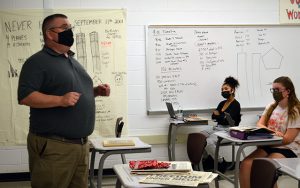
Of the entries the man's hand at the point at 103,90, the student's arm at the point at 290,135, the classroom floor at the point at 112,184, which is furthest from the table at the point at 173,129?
the man's hand at the point at 103,90

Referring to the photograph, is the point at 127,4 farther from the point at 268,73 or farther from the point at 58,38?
the point at 58,38

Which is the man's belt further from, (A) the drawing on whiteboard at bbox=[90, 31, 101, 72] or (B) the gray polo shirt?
(A) the drawing on whiteboard at bbox=[90, 31, 101, 72]

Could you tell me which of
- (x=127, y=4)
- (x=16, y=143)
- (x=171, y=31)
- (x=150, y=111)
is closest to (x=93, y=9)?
(x=127, y=4)

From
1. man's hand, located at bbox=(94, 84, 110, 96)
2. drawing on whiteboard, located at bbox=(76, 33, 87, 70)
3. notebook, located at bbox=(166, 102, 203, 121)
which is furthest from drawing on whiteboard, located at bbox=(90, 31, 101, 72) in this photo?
man's hand, located at bbox=(94, 84, 110, 96)

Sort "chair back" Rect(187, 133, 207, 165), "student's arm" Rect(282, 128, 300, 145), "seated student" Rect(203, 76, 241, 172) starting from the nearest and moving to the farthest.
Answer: "chair back" Rect(187, 133, 207, 165), "student's arm" Rect(282, 128, 300, 145), "seated student" Rect(203, 76, 241, 172)

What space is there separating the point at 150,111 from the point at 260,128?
74.5 inches

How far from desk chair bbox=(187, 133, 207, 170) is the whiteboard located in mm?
1744

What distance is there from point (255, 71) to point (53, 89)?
375cm

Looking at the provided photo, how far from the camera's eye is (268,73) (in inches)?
220

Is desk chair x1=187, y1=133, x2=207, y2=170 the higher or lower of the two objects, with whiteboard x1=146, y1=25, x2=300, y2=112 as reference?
A: lower

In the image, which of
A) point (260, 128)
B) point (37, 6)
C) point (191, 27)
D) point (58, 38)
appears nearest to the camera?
point (58, 38)

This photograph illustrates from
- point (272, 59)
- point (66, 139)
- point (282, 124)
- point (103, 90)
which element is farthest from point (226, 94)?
point (66, 139)

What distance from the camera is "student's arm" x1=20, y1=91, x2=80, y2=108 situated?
226 cm

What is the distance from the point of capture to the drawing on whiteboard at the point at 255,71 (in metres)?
5.50
